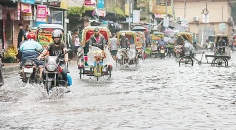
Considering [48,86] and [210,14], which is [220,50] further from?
[210,14]

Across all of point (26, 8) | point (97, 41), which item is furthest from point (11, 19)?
point (97, 41)

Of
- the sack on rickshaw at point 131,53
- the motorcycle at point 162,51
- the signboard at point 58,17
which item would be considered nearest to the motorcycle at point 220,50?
the sack on rickshaw at point 131,53

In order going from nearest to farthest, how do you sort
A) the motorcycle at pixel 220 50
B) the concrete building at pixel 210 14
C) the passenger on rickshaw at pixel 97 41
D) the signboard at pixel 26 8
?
1. the passenger on rickshaw at pixel 97 41
2. the signboard at pixel 26 8
3. the motorcycle at pixel 220 50
4. the concrete building at pixel 210 14

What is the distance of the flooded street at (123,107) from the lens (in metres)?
8.91

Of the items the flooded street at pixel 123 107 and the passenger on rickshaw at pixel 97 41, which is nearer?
the flooded street at pixel 123 107

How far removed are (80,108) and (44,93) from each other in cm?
251

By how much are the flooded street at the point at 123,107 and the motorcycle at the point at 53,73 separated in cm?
33

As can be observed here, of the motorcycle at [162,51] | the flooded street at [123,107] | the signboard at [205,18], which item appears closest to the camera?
the flooded street at [123,107]

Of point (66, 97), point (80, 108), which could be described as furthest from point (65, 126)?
point (66, 97)

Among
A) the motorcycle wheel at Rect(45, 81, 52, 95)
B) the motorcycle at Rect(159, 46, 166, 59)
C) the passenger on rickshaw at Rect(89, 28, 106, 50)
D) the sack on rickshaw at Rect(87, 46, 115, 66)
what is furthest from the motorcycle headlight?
the motorcycle at Rect(159, 46, 166, 59)

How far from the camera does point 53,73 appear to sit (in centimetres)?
1285

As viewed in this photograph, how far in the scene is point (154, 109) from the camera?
10.8 metres

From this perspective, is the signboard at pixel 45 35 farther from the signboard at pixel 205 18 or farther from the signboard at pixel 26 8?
the signboard at pixel 205 18

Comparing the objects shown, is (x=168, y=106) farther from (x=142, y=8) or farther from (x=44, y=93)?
(x=142, y=8)
